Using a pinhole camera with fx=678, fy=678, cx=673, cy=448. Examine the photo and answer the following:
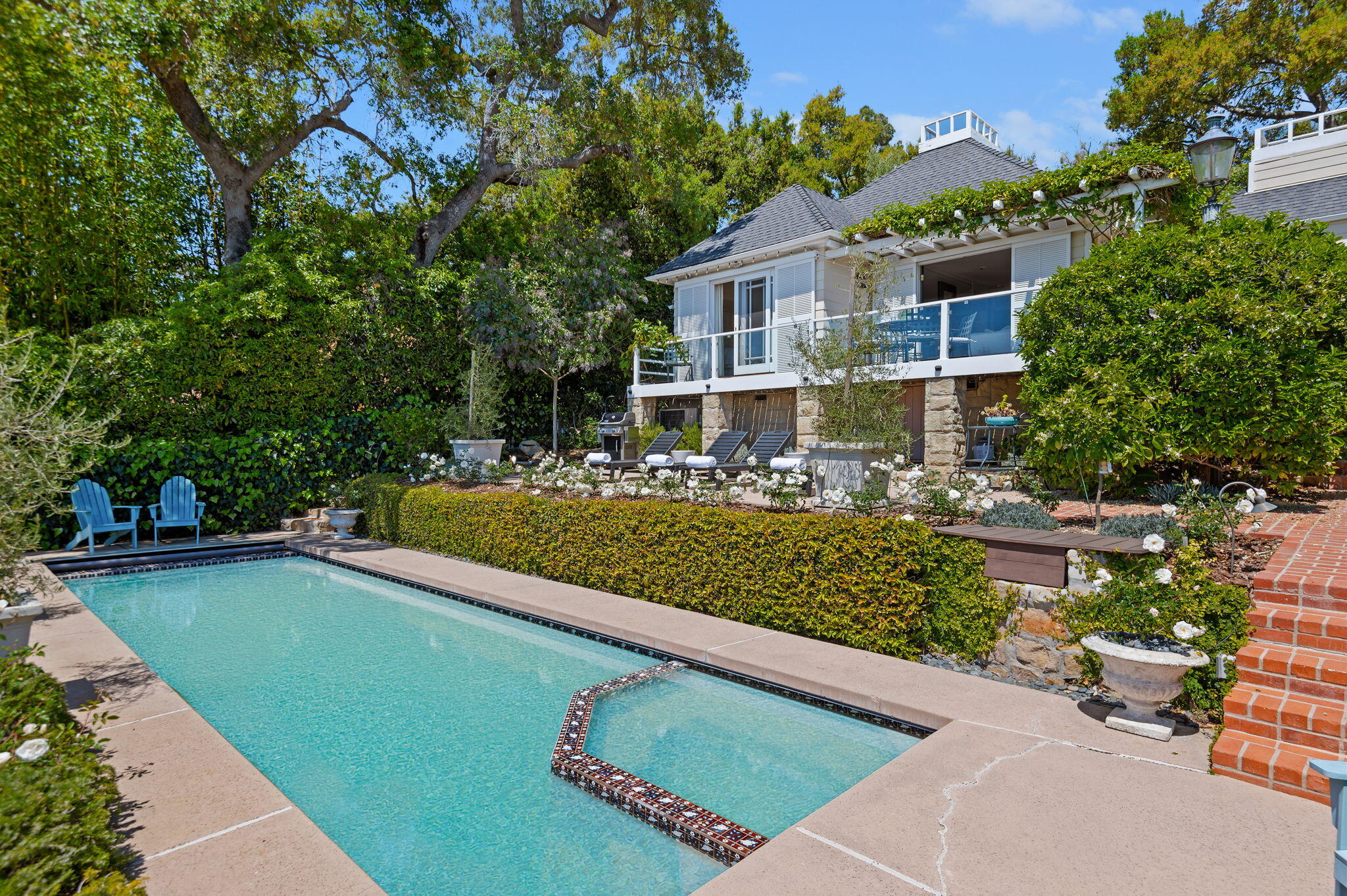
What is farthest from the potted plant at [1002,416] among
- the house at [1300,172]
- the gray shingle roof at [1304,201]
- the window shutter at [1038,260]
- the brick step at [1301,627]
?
the house at [1300,172]

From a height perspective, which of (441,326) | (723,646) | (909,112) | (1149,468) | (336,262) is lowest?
(723,646)

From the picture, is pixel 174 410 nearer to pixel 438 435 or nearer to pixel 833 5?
pixel 438 435

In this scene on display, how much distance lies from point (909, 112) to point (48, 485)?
30.6 metres

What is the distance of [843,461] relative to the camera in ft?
25.7

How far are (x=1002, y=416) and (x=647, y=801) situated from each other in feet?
29.9

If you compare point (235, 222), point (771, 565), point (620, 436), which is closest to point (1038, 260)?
point (620, 436)

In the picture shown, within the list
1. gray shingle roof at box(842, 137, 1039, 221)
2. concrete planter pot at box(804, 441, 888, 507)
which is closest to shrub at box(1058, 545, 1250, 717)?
concrete planter pot at box(804, 441, 888, 507)

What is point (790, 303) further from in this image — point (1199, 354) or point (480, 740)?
point (480, 740)

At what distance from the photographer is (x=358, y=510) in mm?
12141

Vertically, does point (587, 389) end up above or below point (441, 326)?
below

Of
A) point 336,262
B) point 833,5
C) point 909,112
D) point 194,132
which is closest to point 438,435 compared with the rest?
point 336,262

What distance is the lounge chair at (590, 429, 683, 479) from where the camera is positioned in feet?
44.4

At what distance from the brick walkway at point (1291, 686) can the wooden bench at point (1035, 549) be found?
31.9 inches

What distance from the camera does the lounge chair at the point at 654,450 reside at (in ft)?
44.4
